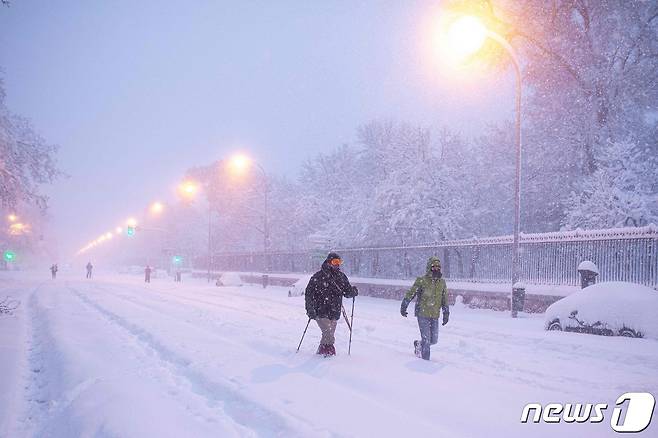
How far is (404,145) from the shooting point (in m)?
30.4

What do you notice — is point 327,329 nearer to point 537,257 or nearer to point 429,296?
point 429,296

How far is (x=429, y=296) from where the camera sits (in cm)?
825

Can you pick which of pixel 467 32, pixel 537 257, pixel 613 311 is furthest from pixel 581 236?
pixel 467 32

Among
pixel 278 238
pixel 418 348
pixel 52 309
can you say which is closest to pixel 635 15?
pixel 418 348

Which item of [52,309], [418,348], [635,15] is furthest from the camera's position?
[635,15]

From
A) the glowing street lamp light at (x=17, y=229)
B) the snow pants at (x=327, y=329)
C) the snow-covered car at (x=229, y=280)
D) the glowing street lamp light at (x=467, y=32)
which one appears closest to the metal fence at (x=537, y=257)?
the glowing street lamp light at (x=467, y=32)

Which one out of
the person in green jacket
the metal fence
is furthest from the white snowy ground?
the metal fence

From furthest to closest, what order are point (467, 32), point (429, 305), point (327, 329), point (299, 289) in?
point (299, 289) < point (467, 32) < point (429, 305) < point (327, 329)

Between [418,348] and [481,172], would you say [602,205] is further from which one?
[418,348]

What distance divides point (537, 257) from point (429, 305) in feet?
33.8

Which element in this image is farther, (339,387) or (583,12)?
(583,12)

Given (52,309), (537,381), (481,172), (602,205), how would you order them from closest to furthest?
(537,381), (52,309), (602,205), (481,172)

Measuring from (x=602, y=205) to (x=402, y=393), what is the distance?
1643 centimetres

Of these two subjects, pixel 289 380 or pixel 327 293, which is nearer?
pixel 289 380
